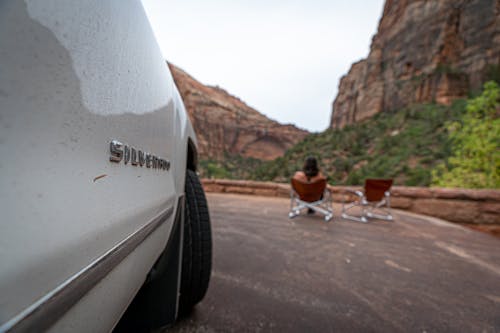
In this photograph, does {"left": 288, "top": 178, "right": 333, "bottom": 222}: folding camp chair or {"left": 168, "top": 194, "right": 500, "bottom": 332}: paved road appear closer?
{"left": 168, "top": 194, "right": 500, "bottom": 332}: paved road

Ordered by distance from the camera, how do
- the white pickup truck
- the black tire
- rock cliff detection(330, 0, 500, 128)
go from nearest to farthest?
the white pickup truck
the black tire
rock cliff detection(330, 0, 500, 128)

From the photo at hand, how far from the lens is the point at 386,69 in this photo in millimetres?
23734

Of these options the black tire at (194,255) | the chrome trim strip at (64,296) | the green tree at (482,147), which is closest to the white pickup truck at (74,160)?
the chrome trim strip at (64,296)

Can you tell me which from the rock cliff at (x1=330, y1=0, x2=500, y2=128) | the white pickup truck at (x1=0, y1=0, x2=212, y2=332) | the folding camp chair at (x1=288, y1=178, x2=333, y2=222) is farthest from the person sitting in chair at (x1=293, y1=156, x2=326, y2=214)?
the rock cliff at (x1=330, y1=0, x2=500, y2=128)

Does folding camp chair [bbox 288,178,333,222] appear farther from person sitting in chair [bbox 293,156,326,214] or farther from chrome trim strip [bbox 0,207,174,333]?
chrome trim strip [bbox 0,207,174,333]

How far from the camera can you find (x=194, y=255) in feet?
2.92

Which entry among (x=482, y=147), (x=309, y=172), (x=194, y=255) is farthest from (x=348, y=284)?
(x=482, y=147)

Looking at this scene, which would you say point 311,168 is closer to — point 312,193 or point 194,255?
point 312,193

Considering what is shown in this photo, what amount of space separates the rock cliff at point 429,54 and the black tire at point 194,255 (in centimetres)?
2377

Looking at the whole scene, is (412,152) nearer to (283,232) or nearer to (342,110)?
(283,232)

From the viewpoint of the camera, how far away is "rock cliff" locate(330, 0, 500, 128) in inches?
650

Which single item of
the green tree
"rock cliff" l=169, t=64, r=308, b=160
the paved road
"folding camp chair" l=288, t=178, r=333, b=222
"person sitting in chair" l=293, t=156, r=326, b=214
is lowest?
the paved road

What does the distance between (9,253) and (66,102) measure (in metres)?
0.15

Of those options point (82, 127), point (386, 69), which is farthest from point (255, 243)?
point (386, 69)
